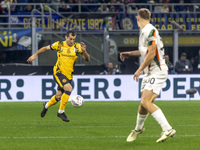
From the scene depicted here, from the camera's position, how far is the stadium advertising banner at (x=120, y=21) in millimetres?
24688

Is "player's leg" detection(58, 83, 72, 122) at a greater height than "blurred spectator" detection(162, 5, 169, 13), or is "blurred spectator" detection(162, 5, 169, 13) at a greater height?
"blurred spectator" detection(162, 5, 169, 13)

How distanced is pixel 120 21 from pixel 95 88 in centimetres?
442

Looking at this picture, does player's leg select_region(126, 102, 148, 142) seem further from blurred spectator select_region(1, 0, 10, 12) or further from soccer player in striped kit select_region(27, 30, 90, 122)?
blurred spectator select_region(1, 0, 10, 12)

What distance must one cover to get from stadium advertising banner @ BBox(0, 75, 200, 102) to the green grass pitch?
5.48 metres

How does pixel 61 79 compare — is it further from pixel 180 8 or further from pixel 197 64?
pixel 180 8

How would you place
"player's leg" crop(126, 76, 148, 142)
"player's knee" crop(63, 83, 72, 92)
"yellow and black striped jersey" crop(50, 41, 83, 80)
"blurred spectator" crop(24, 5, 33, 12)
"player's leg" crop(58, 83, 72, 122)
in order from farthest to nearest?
"blurred spectator" crop(24, 5, 33, 12)
"yellow and black striped jersey" crop(50, 41, 83, 80)
"player's knee" crop(63, 83, 72, 92)
"player's leg" crop(58, 83, 72, 122)
"player's leg" crop(126, 76, 148, 142)

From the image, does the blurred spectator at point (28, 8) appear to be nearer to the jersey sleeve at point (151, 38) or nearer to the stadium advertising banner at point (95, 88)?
the stadium advertising banner at point (95, 88)

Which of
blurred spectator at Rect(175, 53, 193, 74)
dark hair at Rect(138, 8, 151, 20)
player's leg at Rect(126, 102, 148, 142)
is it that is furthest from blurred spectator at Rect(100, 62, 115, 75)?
dark hair at Rect(138, 8, 151, 20)

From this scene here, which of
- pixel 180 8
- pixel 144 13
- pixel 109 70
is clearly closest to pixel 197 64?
pixel 109 70

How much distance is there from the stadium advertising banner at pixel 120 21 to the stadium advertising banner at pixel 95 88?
3.71 metres

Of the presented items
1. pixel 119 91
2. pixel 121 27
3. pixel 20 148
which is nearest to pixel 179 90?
pixel 119 91

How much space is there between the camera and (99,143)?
895 centimetres

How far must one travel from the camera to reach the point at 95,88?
2145cm

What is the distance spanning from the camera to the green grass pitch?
865 centimetres
